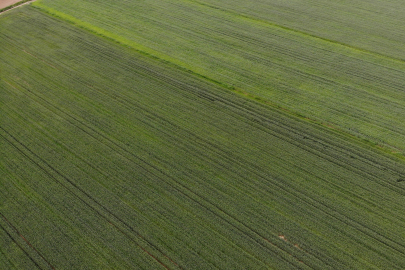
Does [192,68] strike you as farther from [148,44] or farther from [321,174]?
[321,174]

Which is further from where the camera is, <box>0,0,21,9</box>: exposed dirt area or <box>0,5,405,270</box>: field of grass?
<box>0,0,21,9</box>: exposed dirt area

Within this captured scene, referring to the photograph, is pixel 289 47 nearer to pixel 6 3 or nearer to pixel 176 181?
pixel 176 181

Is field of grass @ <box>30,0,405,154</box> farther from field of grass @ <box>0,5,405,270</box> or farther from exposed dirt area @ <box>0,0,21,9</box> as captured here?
exposed dirt area @ <box>0,0,21,9</box>

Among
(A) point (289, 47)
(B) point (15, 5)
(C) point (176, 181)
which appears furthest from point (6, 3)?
(C) point (176, 181)

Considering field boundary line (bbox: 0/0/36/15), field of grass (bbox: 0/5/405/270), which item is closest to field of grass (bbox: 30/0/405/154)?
field of grass (bbox: 0/5/405/270)

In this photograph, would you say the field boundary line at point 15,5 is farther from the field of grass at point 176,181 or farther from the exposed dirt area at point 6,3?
the field of grass at point 176,181

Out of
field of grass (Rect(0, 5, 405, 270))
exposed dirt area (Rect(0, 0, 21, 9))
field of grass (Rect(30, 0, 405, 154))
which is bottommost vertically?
field of grass (Rect(0, 5, 405, 270))

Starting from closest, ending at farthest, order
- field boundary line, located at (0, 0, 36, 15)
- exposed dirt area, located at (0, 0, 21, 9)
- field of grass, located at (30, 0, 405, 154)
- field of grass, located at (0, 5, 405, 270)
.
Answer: field of grass, located at (0, 5, 405, 270) → field of grass, located at (30, 0, 405, 154) → field boundary line, located at (0, 0, 36, 15) → exposed dirt area, located at (0, 0, 21, 9)
